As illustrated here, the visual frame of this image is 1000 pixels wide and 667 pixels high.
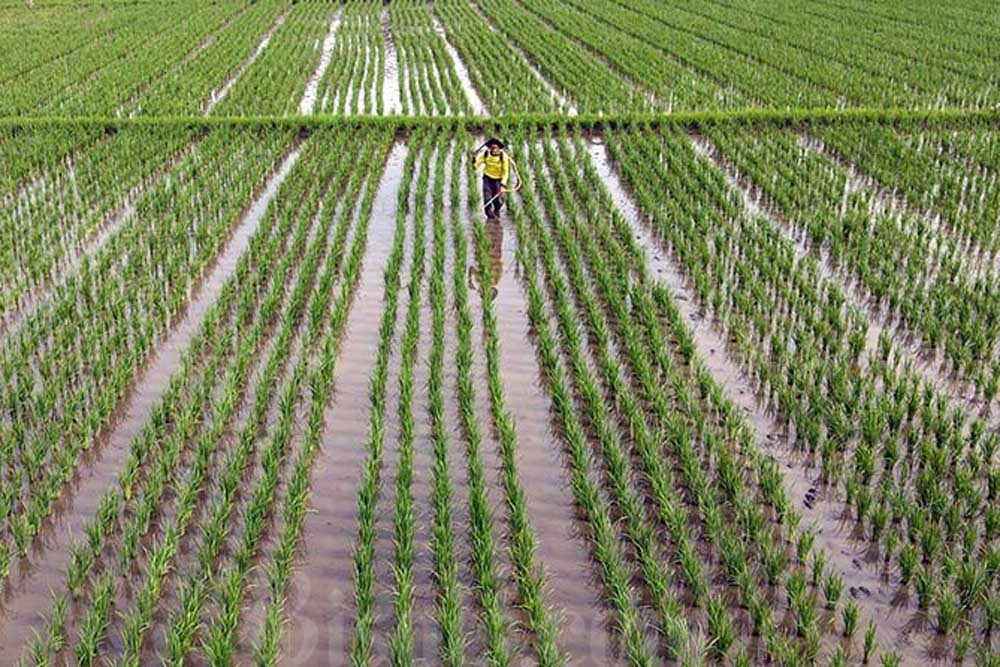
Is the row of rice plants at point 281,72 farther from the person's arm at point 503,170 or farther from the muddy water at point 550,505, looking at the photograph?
the muddy water at point 550,505

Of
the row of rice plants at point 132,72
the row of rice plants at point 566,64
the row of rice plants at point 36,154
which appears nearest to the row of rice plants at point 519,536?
the row of rice plants at point 36,154

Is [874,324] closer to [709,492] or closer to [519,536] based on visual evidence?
[709,492]

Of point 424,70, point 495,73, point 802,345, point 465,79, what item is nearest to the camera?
point 802,345

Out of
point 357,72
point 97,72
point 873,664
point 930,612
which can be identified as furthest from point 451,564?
point 97,72

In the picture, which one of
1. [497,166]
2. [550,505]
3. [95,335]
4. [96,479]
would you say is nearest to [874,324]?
[550,505]

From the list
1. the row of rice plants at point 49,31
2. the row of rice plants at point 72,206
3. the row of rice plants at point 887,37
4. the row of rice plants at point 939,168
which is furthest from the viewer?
the row of rice plants at point 49,31

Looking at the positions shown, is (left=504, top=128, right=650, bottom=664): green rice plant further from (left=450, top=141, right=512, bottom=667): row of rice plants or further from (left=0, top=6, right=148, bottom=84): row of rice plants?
(left=0, top=6, right=148, bottom=84): row of rice plants

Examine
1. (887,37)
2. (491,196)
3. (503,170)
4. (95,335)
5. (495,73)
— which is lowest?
(95,335)
